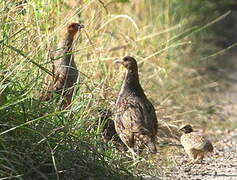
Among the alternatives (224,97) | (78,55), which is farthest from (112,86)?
(224,97)

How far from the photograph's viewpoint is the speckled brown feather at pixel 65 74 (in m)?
6.85

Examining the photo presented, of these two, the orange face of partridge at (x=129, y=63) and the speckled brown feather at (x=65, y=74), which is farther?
the orange face of partridge at (x=129, y=63)

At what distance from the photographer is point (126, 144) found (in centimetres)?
738

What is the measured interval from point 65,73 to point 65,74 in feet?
0.05

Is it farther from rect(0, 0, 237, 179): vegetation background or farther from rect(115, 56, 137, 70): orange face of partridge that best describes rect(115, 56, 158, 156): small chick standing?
rect(115, 56, 137, 70): orange face of partridge

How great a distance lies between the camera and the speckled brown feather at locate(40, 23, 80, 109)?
6.85 metres

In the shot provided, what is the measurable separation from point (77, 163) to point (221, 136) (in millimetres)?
4502

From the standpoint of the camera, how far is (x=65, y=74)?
25.8ft

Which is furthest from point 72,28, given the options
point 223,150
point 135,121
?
point 223,150

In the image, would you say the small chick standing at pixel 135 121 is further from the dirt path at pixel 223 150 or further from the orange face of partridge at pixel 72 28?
the orange face of partridge at pixel 72 28

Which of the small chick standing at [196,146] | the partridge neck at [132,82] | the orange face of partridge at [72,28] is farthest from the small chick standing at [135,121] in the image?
the orange face of partridge at [72,28]

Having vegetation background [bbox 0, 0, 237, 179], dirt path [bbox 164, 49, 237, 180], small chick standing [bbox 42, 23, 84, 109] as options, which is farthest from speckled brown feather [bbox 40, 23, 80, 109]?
dirt path [bbox 164, 49, 237, 180]

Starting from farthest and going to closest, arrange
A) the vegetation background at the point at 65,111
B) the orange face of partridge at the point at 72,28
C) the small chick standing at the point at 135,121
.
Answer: the orange face of partridge at the point at 72,28 < the small chick standing at the point at 135,121 < the vegetation background at the point at 65,111

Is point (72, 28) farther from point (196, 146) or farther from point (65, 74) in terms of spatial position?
point (196, 146)
